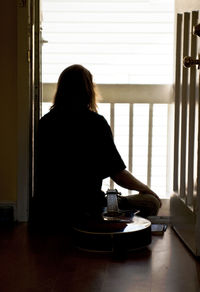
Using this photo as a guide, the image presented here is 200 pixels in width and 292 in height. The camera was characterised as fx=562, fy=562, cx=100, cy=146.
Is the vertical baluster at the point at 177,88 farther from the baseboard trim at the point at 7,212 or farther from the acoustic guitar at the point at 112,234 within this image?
the baseboard trim at the point at 7,212

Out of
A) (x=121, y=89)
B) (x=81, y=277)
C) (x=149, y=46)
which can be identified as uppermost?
(x=149, y=46)

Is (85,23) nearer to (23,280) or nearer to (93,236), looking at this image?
(93,236)

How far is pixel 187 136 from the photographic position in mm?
2721

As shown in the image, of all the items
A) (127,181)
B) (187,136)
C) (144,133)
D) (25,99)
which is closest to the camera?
(187,136)

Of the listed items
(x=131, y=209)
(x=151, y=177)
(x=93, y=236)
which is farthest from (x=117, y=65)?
(x=93, y=236)

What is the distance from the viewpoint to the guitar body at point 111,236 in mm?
2547

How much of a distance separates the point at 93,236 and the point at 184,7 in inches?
46.9

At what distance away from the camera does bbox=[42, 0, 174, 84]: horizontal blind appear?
11.9 ft

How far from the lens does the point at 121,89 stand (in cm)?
380

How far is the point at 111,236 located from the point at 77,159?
62 centimetres

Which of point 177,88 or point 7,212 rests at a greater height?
point 177,88

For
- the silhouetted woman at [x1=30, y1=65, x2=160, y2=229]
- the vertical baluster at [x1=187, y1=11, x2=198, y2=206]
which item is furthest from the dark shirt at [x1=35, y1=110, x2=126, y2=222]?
the vertical baluster at [x1=187, y1=11, x2=198, y2=206]

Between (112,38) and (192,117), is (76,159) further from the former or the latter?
(112,38)

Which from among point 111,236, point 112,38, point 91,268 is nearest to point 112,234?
point 111,236
